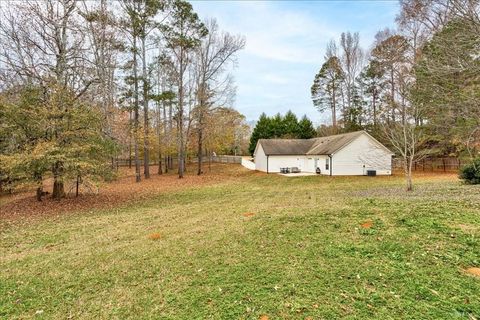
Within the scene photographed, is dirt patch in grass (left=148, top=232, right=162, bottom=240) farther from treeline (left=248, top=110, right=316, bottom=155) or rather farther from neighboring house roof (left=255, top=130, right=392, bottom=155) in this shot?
treeline (left=248, top=110, right=316, bottom=155)

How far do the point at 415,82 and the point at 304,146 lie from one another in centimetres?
1758

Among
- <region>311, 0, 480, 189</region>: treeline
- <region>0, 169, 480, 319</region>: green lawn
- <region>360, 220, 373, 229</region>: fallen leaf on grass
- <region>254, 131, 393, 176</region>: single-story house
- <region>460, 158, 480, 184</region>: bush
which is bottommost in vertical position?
<region>0, 169, 480, 319</region>: green lawn

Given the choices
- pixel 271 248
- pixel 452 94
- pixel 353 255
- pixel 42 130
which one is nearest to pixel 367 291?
pixel 353 255

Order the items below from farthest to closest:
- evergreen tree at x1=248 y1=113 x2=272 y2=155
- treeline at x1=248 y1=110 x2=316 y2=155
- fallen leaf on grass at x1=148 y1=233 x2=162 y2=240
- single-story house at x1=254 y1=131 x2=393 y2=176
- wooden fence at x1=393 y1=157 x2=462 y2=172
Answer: evergreen tree at x1=248 y1=113 x2=272 y2=155 < treeline at x1=248 y1=110 x2=316 y2=155 < wooden fence at x1=393 y1=157 x2=462 y2=172 < single-story house at x1=254 y1=131 x2=393 y2=176 < fallen leaf on grass at x1=148 y1=233 x2=162 y2=240

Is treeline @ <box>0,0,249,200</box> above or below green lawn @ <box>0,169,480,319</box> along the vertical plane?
above

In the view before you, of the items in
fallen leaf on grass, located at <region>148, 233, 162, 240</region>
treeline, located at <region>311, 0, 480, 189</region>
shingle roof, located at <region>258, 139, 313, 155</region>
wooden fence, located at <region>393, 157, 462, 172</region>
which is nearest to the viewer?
fallen leaf on grass, located at <region>148, 233, 162, 240</region>

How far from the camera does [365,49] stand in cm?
3212

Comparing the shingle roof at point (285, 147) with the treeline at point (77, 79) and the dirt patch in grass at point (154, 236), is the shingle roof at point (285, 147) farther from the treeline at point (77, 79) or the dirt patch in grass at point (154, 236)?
the dirt patch in grass at point (154, 236)

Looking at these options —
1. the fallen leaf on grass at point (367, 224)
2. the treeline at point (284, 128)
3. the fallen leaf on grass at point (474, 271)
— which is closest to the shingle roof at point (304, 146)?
the treeline at point (284, 128)

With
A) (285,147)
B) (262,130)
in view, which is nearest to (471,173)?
(285,147)

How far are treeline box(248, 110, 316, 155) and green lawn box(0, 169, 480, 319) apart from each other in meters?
31.1

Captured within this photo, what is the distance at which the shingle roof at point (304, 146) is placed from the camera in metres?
25.5

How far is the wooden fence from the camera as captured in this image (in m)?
25.7

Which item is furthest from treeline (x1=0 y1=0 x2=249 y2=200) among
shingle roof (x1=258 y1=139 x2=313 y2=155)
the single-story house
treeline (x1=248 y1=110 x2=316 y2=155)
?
treeline (x1=248 y1=110 x2=316 y2=155)
